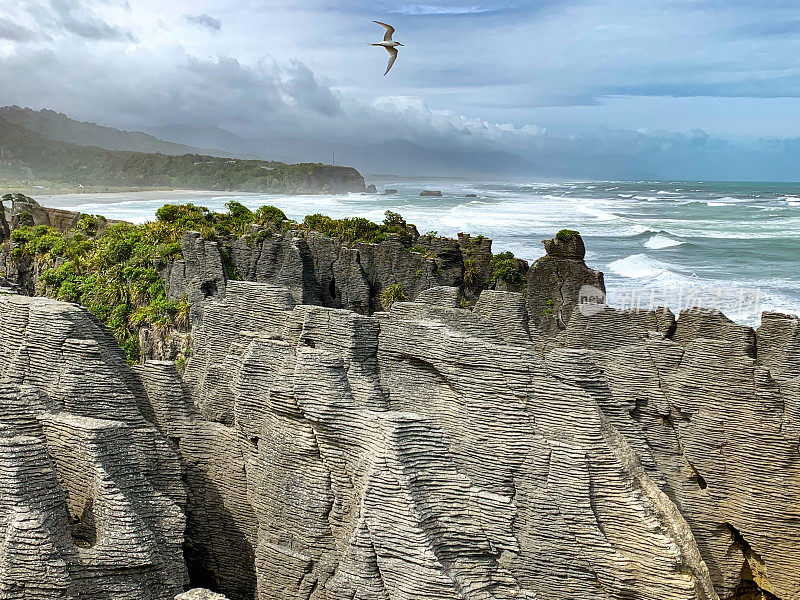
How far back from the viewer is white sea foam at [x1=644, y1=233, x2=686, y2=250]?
51219 millimetres

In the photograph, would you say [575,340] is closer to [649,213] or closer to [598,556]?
[598,556]

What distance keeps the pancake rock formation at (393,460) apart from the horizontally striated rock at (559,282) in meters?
8.53

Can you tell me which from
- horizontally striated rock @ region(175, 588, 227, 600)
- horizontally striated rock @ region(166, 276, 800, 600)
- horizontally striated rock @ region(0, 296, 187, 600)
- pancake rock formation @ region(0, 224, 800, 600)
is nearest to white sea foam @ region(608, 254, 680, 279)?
pancake rock formation @ region(0, 224, 800, 600)

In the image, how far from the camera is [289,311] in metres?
9.97

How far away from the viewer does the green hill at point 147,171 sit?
12375cm

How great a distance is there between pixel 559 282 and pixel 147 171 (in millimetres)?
124430

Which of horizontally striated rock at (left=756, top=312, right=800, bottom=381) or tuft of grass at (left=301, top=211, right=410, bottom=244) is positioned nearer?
horizontally striated rock at (left=756, top=312, right=800, bottom=381)

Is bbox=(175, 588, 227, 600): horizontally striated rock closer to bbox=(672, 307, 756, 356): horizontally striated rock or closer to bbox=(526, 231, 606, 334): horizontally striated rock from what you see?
bbox=(672, 307, 756, 356): horizontally striated rock

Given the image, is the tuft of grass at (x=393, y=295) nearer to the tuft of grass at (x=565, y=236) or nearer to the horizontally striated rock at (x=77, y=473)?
the tuft of grass at (x=565, y=236)

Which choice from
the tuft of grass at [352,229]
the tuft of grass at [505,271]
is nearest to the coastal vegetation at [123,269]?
the tuft of grass at [352,229]

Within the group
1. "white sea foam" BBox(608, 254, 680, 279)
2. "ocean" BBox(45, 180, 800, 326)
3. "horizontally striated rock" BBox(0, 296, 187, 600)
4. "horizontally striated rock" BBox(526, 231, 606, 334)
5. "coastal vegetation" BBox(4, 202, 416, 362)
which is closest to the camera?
"horizontally striated rock" BBox(0, 296, 187, 600)

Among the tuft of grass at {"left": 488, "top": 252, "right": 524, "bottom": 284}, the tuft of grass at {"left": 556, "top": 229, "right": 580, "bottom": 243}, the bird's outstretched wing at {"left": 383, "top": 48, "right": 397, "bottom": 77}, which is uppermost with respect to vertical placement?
the bird's outstretched wing at {"left": 383, "top": 48, "right": 397, "bottom": 77}

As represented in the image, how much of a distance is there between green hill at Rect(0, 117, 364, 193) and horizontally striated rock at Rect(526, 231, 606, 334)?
103567mm

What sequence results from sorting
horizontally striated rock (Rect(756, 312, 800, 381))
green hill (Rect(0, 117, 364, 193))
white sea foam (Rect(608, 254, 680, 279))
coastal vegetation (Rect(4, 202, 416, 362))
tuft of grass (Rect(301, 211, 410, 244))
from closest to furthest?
1. horizontally striated rock (Rect(756, 312, 800, 381))
2. coastal vegetation (Rect(4, 202, 416, 362))
3. tuft of grass (Rect(301, 211, 410, 244))
4. white sea foam (Rect(608, 254, 680, 279))
5. green hill (Rect(0, 117, 364, 193))
